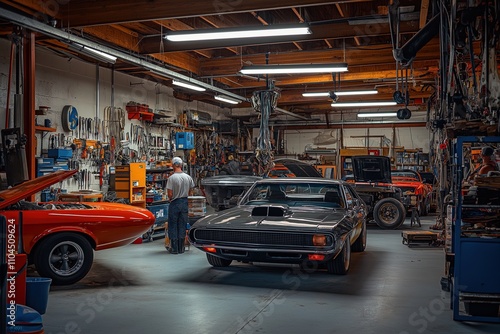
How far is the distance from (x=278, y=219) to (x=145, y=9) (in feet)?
12.7

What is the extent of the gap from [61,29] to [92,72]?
4.22 m

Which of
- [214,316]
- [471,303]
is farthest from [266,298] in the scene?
[471,303]

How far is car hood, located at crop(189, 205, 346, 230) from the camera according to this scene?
6555 mm

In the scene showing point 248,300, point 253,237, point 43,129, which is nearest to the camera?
point 248,300

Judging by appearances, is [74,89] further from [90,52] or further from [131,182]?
[90,52]

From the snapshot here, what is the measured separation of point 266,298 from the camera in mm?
5891

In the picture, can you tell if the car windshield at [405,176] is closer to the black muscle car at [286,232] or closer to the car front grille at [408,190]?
the car front grille at [408,190]

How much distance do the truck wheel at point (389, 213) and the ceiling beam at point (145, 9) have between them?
20.9 feet

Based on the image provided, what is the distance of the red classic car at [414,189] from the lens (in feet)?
47.5

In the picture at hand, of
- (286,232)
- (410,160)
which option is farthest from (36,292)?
(410,160)

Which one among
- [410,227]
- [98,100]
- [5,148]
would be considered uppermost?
[98,100]

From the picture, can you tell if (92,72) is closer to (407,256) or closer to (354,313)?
(407,256)

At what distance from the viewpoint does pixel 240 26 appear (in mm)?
8344

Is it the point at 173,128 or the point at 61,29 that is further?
the point at 173,128
